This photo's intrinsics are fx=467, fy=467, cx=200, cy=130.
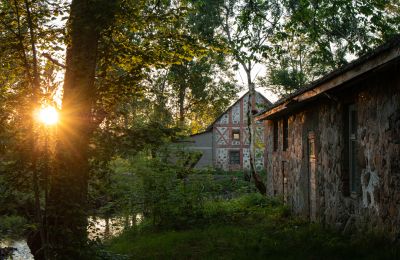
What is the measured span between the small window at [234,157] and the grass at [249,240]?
25.7 metres

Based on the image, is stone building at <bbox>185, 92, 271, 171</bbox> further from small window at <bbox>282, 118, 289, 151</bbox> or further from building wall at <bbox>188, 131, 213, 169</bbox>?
small window at <bbox>282, 118, 289, 151</bbox>

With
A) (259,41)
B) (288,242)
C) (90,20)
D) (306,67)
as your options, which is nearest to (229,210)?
(288,242)

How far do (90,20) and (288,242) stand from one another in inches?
225

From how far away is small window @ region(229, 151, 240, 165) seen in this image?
42.1 m

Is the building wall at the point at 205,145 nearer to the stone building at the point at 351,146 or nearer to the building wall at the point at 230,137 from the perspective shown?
the building wall at the point at 230,137

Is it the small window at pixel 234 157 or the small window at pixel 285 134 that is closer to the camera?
the small window at pixel 285 134

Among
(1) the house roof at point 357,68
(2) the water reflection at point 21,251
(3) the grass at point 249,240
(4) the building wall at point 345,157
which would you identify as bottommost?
(2) the water reflection at point 21,251

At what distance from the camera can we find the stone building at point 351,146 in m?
7.14

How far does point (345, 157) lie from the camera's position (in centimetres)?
949

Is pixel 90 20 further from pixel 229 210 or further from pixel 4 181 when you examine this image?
pixel 229 210

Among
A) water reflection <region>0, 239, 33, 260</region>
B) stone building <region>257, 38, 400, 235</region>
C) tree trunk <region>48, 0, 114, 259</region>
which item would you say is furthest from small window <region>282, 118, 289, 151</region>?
tree trunk <region>48, 0, 114, 259</region>

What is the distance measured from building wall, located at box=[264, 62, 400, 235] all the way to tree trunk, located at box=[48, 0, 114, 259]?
449 centimetres

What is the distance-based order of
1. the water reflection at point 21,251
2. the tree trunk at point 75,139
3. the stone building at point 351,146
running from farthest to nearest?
1. the water reflection at point 21,251
2. the stone building at point 351,146
3. the tree trunk at point 75,139

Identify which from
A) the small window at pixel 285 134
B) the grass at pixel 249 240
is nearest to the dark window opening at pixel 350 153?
the grass at pixel 249 240
